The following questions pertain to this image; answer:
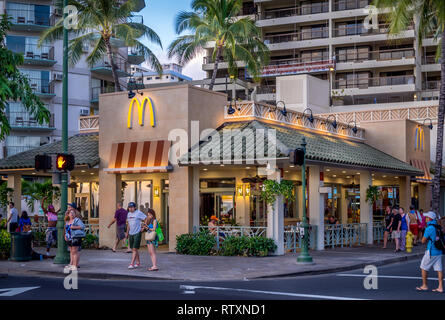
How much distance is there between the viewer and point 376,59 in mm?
63219

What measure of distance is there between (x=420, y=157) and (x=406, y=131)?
2.57m

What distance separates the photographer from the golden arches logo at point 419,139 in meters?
34.1

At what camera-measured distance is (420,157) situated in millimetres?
34500

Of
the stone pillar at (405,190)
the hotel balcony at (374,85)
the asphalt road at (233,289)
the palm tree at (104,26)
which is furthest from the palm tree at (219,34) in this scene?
the hotel balcony at (374,85)

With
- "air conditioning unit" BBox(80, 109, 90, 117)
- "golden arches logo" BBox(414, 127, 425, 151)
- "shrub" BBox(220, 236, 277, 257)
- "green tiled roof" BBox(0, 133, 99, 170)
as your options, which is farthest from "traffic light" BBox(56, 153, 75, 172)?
"air conditioning unit" BBox(80, 109, 90, 117)

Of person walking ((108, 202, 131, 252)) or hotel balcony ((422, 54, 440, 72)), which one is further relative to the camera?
hotel balcony ((422, 54, 440, 72))

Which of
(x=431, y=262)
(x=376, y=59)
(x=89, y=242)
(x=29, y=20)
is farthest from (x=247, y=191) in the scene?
(x=376, y=59)

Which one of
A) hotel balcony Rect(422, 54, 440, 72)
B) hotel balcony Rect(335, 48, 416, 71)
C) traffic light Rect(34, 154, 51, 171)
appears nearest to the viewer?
traffic light Rect(34, 154, 51, 171)

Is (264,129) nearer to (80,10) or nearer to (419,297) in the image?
(419,297)

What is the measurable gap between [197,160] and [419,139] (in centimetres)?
1715

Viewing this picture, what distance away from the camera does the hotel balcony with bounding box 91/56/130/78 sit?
51691 mm

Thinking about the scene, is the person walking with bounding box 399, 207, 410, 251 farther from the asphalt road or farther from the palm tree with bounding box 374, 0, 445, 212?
the asphalt road

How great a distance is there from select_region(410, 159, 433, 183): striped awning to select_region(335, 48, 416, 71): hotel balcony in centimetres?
2905
